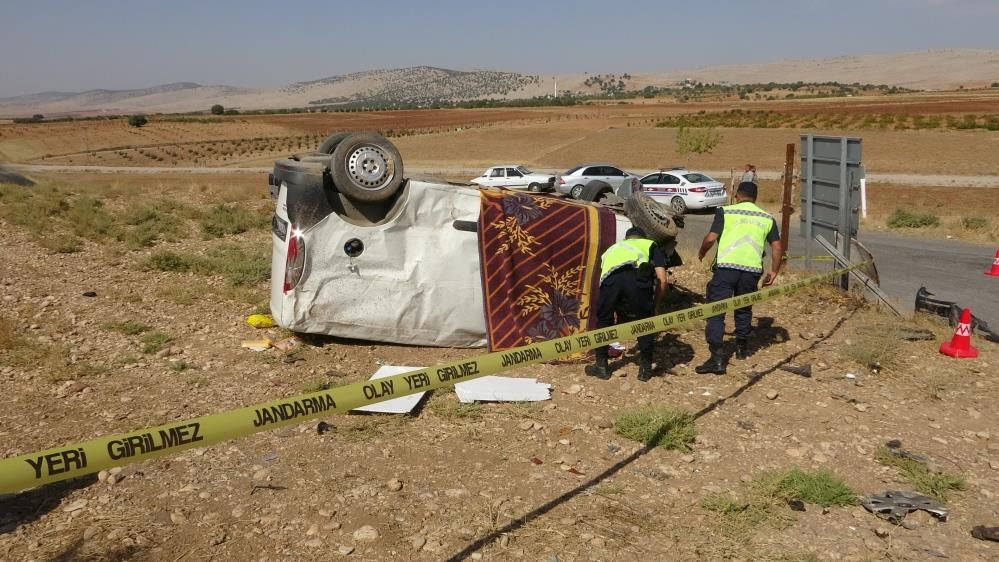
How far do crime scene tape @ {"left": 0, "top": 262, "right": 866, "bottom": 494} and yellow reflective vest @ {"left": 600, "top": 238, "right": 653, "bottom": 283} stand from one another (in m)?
1.85

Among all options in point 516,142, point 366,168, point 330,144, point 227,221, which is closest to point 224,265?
point 330,144

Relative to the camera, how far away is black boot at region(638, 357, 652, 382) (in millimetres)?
5996

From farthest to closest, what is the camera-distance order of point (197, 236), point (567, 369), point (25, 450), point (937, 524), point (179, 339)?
point (197, 236), point (179, 339), point (567, 369), point (25, 450), point (937, 524)

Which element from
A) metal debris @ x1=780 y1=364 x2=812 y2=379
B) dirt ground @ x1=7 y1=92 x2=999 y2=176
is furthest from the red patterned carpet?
dirt ground @ x1=7 y1=92 x2=999 y2=176

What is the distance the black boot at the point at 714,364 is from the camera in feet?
20.4

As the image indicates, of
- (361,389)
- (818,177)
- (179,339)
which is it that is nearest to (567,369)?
(361,389)

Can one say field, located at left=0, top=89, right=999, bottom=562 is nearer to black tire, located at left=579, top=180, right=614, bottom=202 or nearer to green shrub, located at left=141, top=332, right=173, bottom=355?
green shrub, located at left=141, top=332, right=173, bottom=355

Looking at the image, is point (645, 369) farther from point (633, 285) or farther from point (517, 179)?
point (517, 179)

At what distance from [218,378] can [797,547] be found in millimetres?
4635

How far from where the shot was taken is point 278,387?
575cm

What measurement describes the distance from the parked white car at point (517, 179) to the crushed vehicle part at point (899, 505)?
22836 mm

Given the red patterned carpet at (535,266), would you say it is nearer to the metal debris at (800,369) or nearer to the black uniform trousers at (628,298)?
the black uniform trousers at (628,298)

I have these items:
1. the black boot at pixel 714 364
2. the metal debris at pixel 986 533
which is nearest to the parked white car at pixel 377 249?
the black boot at pixel 714 364

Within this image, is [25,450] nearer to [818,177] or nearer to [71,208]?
[818,177]
